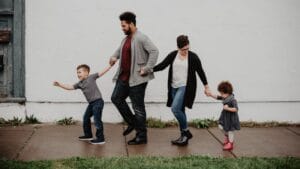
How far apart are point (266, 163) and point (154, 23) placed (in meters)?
3.34

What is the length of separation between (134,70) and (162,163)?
156cm

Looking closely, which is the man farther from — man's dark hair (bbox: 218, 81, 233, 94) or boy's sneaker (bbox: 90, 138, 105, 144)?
man's dark hair (bbox: 218, 81, 233, 94)

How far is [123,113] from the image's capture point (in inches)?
293

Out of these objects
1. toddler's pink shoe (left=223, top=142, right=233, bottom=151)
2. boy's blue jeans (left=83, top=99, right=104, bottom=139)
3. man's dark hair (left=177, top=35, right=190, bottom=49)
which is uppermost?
man's dark hair (left=177, top=35, right=190, bottom=49)

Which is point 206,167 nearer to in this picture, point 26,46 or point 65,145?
point 65,145

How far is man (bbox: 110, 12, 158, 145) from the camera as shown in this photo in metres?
7.19

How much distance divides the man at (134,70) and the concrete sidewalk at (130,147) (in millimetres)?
400

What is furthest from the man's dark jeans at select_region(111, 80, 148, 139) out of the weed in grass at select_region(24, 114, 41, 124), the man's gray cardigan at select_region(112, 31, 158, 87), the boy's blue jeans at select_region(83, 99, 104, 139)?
the weed in grass at select_region(24, 114, 41, 124)

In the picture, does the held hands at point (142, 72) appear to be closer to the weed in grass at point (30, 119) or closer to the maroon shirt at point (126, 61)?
the maroon shirt at point (126, 61)

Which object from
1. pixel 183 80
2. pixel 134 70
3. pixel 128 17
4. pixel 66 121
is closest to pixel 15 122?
pixel 66 121

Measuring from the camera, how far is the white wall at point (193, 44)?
8578 millimetres

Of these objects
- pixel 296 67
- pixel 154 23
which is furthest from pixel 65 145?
pixel 296 67

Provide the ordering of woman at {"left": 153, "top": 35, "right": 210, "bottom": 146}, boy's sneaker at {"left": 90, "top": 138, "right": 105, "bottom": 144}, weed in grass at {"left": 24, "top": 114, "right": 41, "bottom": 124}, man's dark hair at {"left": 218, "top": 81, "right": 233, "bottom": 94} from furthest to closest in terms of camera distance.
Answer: weed in grass at {"left": 24, "top": 114, "right": 41, "bottom": 124} < boy's sneaker at {"left": 90, "top": 138, "right": 105, "bottom": 144} < woman at {"left": 153, "top": 35, "right": 210, "bottom": 146} < man's dark hair at {"left": 218, "top": 81, "right": 233, "bottom": 94}

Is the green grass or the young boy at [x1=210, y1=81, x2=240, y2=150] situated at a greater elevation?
the young boy at [x1=210, y1=81, x2=240, y2=150]
